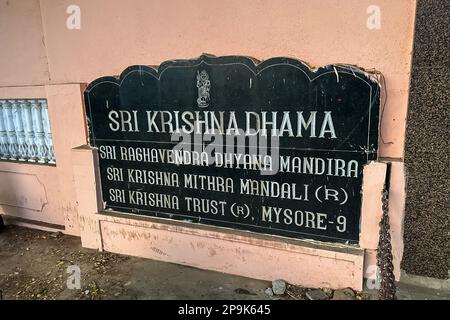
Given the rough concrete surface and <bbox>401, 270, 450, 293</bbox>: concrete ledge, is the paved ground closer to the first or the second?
<bbox>401, 270, 450, 293</bbox>: concrete ledge

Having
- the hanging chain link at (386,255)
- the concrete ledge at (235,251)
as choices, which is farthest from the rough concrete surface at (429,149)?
the concrete ledge at (235,251)

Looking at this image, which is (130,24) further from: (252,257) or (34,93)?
(252,257)

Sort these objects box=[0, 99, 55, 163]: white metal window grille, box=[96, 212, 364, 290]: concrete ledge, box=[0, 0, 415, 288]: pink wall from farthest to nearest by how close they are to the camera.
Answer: box=[0, 99, 55, 163]: white metal window grille, box=[96, 212, 364, 290]: concrete ledge, box=[0, 0, 415, 288]: pink wall

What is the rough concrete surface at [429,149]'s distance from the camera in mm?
2373

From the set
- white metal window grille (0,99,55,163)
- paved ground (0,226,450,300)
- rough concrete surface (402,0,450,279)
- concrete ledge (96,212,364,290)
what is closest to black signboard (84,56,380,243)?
concrete ledge (96,212,364,290)

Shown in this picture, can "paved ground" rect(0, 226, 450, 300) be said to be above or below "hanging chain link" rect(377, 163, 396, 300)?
below

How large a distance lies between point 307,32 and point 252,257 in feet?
5.84

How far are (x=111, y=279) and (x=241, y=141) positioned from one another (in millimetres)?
1613

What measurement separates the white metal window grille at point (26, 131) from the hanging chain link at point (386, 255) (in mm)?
3252

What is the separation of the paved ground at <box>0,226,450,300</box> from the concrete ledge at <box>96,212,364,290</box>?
8cm

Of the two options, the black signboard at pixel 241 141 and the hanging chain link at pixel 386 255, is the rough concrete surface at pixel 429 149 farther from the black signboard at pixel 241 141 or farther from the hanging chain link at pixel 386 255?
the black signboard at pixel 241 141

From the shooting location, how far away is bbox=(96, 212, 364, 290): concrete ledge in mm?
2789

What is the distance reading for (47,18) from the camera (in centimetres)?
353
